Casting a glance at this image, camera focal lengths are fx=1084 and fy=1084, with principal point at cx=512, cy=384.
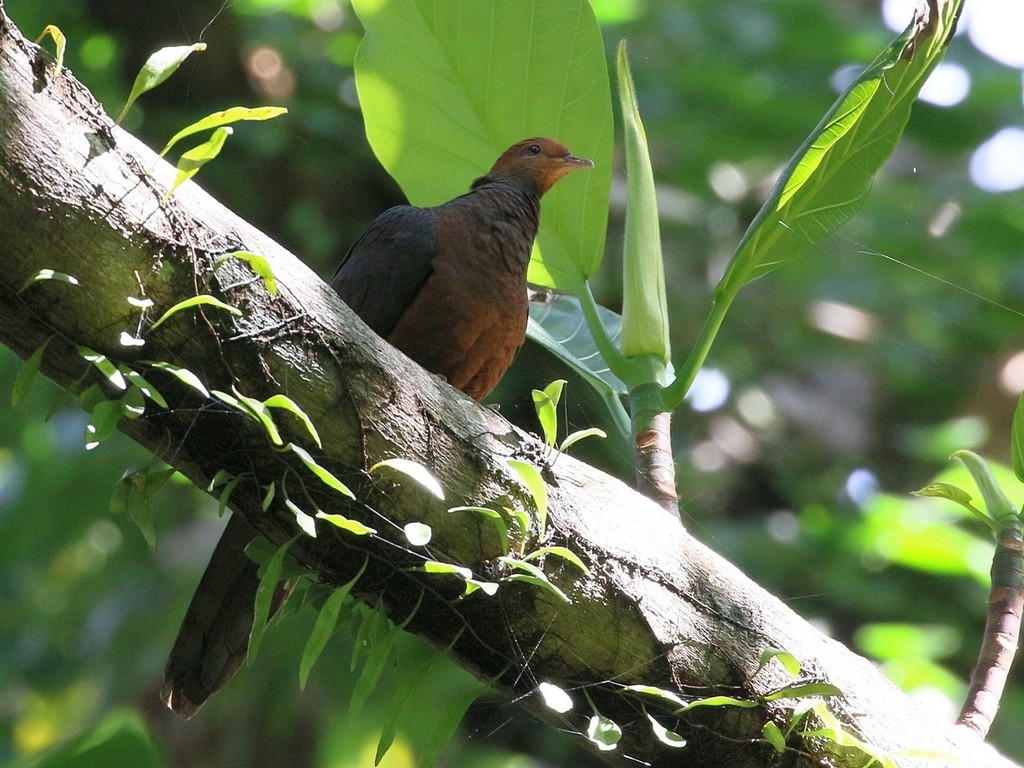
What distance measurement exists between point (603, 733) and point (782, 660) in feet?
0.98

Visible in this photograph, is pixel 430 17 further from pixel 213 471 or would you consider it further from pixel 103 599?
pixel 103 599

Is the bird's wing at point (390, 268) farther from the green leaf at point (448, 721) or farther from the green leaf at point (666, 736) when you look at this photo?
the green leaf at point (666, 736)

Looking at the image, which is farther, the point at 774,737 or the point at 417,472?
the point at 774,737

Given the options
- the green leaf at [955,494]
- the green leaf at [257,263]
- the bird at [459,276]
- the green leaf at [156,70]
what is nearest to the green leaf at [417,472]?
the green leaf at [257,263]

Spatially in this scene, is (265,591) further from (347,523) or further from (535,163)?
(535,163)

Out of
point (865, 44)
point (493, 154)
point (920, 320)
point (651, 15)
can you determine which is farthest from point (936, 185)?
point (493, 154)

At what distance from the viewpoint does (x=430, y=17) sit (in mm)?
2355

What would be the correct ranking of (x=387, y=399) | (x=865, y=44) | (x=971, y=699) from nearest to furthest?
(x=387, y=399), (x=971, y=699), (x=865, y=44)

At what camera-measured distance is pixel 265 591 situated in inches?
62.2

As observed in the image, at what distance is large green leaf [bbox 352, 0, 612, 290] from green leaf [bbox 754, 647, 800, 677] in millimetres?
1052

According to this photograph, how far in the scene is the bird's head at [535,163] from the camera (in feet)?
9.67

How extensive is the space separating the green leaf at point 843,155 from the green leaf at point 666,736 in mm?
856

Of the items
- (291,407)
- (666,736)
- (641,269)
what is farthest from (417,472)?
(641,269)

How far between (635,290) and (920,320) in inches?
164
